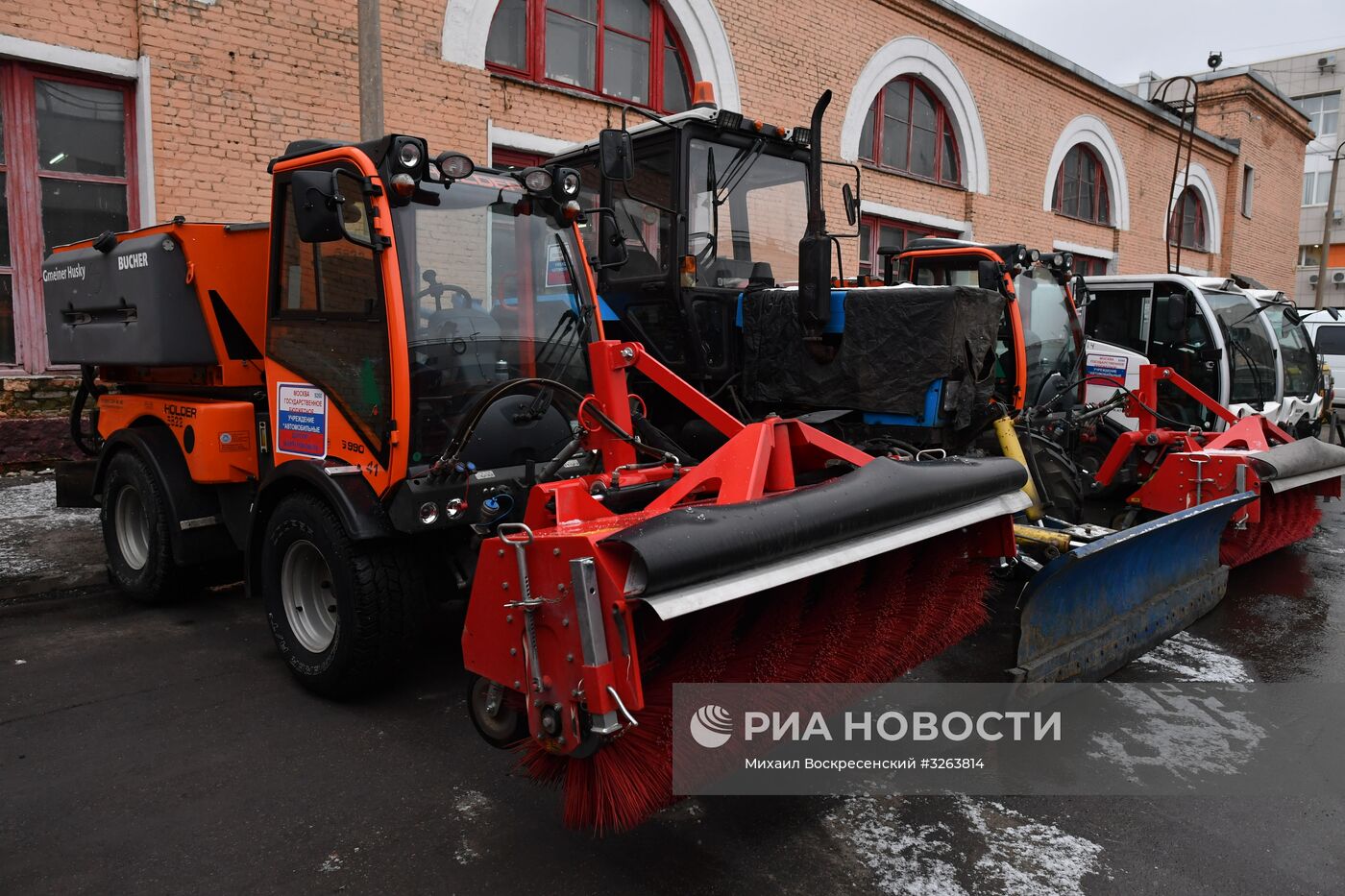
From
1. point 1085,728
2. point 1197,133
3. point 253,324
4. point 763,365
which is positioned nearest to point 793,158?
point 763,365

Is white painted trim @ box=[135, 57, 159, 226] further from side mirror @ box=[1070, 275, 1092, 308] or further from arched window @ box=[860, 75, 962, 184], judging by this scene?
arched window @ box=[860, 75, 962, 184]

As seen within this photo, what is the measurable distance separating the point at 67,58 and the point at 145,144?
0.78 metres

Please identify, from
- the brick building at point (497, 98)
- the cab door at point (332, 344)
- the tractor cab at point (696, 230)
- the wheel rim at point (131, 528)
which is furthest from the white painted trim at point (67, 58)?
the cab door at point (332, 344)

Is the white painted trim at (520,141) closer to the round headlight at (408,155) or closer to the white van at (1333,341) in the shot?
the round headlight at (408,155)

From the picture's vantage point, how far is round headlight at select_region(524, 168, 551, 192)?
409 centimetres

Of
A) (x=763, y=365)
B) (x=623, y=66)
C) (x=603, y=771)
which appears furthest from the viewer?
(x=623, y=66)

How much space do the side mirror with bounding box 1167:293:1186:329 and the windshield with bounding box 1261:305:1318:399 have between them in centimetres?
144

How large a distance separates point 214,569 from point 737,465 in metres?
3.68

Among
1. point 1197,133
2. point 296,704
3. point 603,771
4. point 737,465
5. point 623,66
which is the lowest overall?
point 296,704

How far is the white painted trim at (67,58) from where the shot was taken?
7047mm

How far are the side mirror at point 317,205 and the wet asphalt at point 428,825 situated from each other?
198 centimetres

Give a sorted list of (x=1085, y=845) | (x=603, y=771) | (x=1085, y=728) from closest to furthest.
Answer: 1. (x=603, y=771)
2. (x=1085, y=845)
3. (x=1085, y=728)

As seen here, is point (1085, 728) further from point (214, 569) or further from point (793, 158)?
point (214, 569)

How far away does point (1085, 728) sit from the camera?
150 inches
